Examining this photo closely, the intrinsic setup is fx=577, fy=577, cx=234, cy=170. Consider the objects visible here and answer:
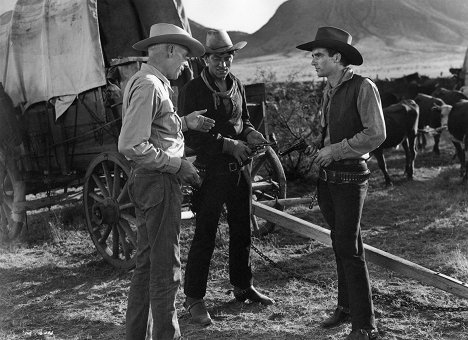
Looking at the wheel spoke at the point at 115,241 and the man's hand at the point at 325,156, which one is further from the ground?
the man's hand at the point at 325,156

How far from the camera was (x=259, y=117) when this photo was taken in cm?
673

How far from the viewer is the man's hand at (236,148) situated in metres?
4.39

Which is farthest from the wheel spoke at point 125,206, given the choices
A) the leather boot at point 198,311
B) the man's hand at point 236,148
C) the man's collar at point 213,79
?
the man's collar at point 213,79

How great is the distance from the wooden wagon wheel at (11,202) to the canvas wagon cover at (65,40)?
2.72ft

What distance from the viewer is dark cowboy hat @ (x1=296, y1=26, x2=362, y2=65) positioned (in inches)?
148

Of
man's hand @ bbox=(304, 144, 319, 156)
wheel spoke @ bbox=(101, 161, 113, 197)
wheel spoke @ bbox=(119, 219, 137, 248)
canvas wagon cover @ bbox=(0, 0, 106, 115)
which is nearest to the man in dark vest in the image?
man's hand @ bbox=(304, 144, 319, 156)

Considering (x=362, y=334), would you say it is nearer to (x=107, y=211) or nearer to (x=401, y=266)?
(x=401, y=266)

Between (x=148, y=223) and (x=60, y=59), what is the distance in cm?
387

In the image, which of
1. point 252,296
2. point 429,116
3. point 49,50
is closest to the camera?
point 252,296

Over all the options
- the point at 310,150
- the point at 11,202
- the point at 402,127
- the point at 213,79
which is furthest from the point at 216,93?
the point at 402,127

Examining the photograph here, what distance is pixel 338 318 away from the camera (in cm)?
417

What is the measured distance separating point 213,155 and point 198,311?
3.91 feet

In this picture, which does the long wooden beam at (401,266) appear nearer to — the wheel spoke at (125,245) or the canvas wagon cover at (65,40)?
the wheel spoke at (125,245)

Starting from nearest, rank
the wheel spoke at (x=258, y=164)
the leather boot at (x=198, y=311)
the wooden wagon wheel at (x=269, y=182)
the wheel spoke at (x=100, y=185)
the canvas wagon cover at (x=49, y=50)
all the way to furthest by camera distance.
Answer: the leather boot at (x=198, y=311) → the wheel spoke at (x=100, y=185) → the canvas wagon cover at (x=49, y=50) → the wooden wagon wheel at (x=269, y=182) → the wheel spoke at (x=258, y=164)
